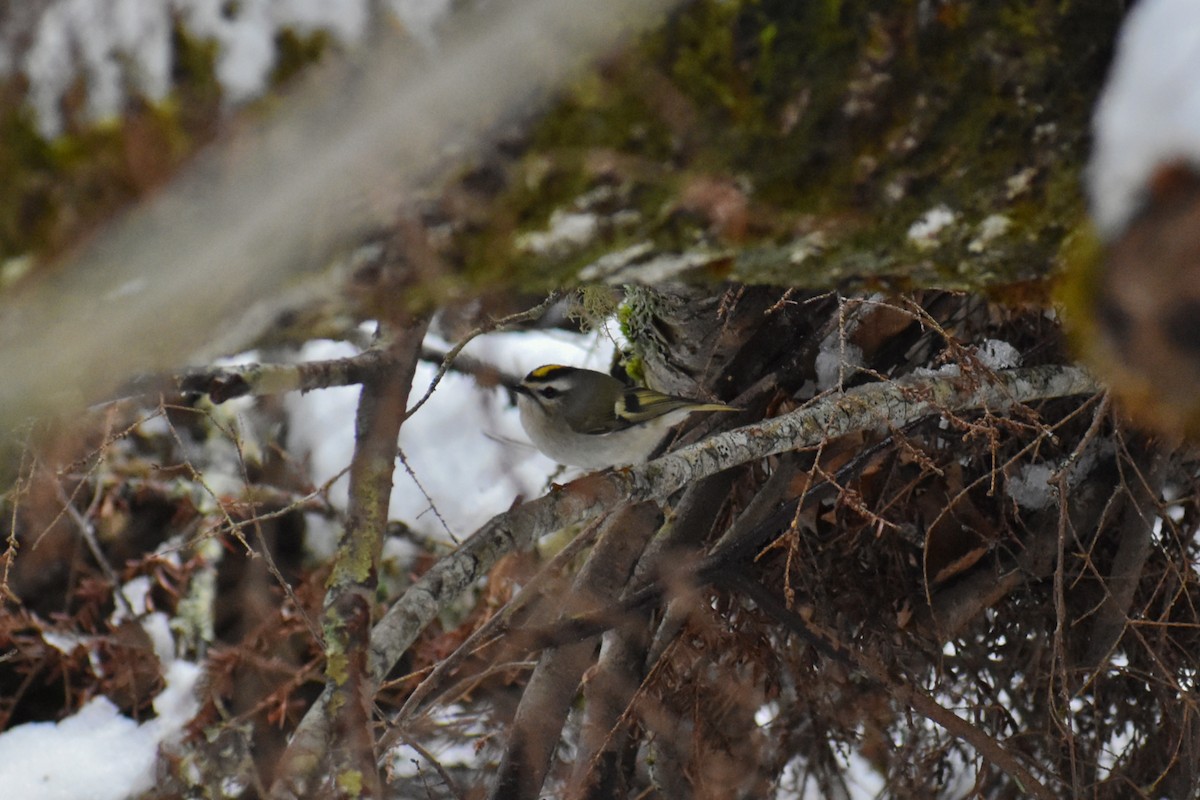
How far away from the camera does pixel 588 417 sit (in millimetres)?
4234

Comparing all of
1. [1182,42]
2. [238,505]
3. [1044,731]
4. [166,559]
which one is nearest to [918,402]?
[1044,731]

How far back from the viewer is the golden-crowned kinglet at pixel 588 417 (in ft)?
13.7

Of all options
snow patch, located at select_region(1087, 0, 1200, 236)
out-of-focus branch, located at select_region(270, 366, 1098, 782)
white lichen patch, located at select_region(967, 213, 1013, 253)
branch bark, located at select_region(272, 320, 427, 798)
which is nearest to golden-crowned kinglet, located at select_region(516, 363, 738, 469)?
out-of-focus branch, located at select_region(270, 366, 1098, 782)

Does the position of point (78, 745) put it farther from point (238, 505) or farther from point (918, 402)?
point (918, 402)

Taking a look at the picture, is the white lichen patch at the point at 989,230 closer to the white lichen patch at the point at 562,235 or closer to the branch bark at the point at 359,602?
the white lichen patch at the point at 562,235

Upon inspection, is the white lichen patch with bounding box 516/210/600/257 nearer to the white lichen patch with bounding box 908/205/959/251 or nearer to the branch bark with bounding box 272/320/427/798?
the white lichen patch with bounding box 908/205/959/251

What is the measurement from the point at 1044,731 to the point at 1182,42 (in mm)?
2970

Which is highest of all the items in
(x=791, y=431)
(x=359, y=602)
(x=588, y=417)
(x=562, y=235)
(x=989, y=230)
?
(x=562, y=235)

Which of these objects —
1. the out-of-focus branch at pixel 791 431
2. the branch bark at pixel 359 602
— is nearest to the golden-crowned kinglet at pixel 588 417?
the out-of-focus branch at pixel 791 431

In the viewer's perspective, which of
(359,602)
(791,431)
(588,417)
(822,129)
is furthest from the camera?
(588,417)

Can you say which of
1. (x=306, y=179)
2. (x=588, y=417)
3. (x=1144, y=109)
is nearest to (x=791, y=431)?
(x=588, y=417)

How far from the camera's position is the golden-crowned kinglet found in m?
4.17

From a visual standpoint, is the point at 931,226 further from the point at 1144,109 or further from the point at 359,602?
the point at 359,602

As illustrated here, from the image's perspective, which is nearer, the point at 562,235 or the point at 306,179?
the point at 306,179
